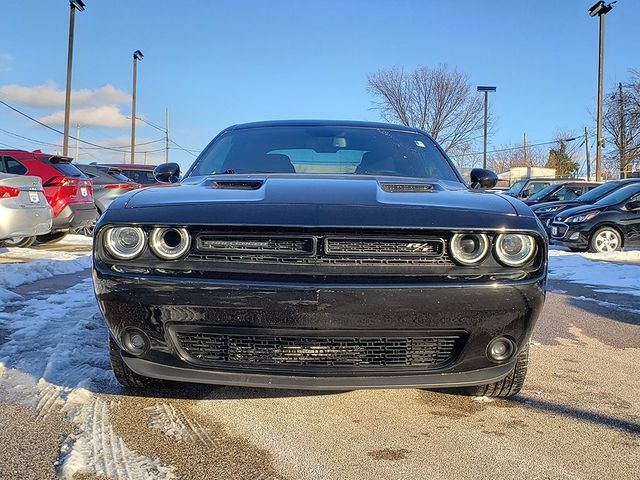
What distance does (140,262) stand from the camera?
7.86ft

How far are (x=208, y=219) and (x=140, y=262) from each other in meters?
0.33

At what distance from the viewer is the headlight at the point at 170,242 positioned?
7.82 ft

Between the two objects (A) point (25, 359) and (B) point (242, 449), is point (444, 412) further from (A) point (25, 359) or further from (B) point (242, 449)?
(A) point (25, 359)

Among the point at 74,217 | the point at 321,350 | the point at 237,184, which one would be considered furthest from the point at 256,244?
the point at 74,217

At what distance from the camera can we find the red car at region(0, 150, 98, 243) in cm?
981

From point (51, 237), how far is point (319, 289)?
1001 centimetres

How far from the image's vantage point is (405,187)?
294 centimetres

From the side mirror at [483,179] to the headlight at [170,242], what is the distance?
2.43 metres

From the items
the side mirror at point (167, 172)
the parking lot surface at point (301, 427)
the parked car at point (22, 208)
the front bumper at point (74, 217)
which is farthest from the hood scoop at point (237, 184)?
the front bumper at point (74, 217)

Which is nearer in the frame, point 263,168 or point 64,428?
point 64,428

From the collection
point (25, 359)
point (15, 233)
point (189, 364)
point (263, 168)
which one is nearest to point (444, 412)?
point (189, 364)

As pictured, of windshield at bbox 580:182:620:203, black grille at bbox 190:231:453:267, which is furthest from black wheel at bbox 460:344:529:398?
windshield at bbox 580:182:620:203

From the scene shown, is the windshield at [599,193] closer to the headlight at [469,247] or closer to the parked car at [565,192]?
the parked car at [565,192]

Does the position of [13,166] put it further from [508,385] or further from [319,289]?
[508,385]
